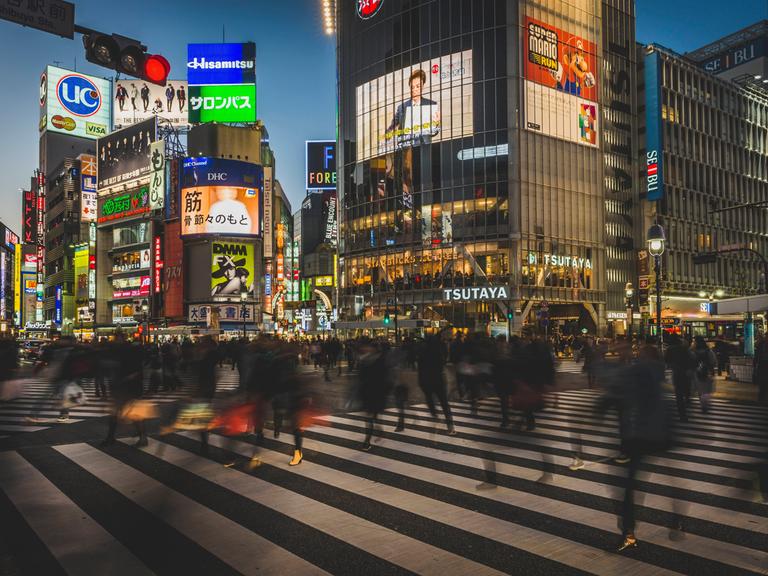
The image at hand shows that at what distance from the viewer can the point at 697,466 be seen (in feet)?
29.0

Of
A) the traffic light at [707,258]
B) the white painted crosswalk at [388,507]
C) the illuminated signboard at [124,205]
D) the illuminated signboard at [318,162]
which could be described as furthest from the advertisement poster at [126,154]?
the white painted crosswalk at [388,507]

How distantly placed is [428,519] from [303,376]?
10.9 ft

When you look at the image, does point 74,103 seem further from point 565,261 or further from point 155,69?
point 155,69

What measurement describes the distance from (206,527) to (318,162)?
108172 millimetres

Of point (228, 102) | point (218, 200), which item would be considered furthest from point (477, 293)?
→ point (228, 102)

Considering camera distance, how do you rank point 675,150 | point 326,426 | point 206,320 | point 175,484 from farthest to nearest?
point 675,150, point 206,320, point 326,426, point 175,484

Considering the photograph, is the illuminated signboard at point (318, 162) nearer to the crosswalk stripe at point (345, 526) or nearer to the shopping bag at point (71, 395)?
the shopping bag at point (71, 395)

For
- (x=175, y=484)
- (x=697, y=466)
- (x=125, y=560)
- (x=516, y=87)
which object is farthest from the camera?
(x=516, y=87)

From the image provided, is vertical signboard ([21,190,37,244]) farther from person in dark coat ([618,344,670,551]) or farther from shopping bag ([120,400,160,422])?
person in dark coat ([618,344,670,551])

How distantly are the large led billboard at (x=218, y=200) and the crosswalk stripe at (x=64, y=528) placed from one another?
54351 millimetres

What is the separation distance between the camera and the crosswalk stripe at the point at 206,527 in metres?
5.23

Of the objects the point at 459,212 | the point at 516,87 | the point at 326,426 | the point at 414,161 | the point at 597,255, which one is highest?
the point at 516,87

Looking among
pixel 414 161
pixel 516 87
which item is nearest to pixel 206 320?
pixel 414 161

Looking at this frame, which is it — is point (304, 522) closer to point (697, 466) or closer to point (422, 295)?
point (697, 466)
